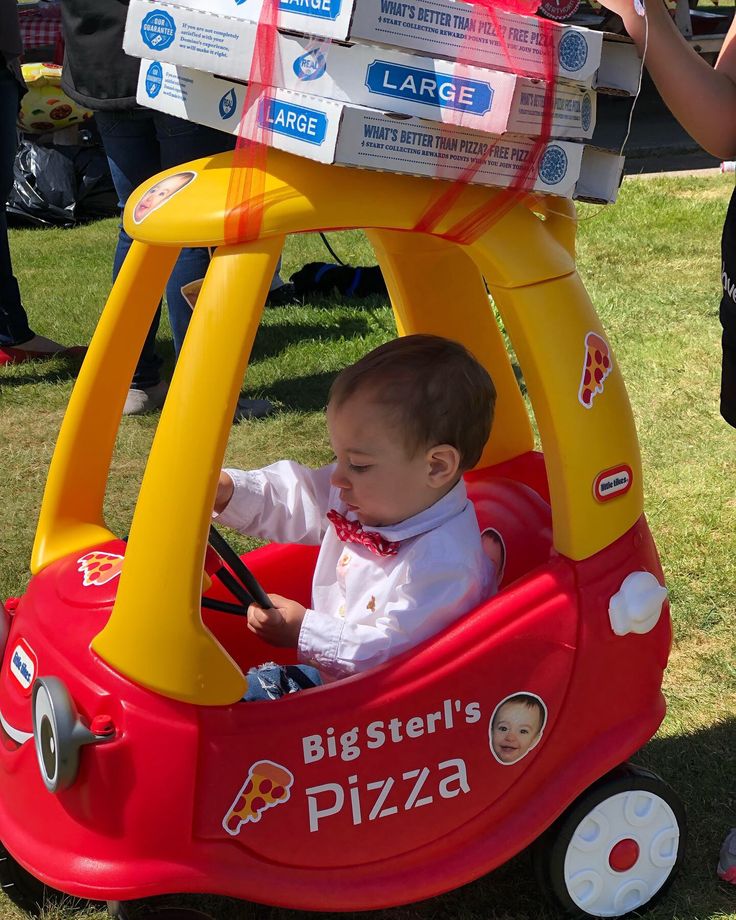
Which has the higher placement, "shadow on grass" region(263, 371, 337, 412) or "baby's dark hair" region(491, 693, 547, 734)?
Result: "baby's dark hair" region(491, 693, 547, 734)

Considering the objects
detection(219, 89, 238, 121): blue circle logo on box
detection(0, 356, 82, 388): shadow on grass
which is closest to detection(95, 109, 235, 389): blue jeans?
detection(0, 356, 82, 388): shadow on grass

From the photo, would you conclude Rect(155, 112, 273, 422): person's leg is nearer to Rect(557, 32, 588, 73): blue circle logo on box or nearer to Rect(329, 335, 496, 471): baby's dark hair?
Rect(329, 335, 496, 471): baby's dark hair

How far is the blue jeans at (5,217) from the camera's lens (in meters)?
3.59

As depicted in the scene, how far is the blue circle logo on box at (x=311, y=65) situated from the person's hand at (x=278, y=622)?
68 centimetres

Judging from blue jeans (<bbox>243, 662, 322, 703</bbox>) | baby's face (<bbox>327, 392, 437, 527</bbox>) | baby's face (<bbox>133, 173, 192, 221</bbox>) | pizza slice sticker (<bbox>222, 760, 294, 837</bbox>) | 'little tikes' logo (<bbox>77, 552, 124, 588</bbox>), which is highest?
baby's face (<bbox>133, 173, 192, 221</bbox>)

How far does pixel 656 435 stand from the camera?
3.17 meters

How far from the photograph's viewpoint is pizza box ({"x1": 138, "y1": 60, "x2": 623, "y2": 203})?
1242 millimetres

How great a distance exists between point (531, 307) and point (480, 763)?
602mm

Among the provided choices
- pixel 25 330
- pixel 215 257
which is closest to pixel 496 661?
pixel 215 257

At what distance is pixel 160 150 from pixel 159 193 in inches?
72.2

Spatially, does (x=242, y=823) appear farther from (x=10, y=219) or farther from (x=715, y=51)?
(x=715, y=51)

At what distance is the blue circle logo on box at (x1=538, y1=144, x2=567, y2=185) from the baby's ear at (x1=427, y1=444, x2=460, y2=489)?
384 mm

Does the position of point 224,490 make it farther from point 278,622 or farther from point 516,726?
point 516,726

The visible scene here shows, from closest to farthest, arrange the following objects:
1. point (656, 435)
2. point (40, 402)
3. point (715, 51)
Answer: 1. point (656, 435)
2. point (40, 402)
3. point (715, 51)
